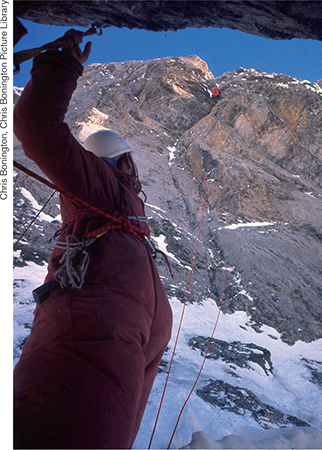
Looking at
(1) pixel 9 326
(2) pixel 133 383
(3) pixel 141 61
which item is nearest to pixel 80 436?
(2) pixel 133 383

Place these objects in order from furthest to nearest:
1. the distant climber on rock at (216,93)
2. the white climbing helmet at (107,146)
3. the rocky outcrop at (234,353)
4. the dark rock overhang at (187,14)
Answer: the distant climber on rock at (216,93), the rocky outcrop at (234,353), the white climbing helmet at (107,146), the dark rock overhang at (187,14)

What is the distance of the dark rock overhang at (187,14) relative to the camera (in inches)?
68.5

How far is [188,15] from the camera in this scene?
195 cm

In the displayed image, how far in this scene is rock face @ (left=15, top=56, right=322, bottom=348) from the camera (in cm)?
1128

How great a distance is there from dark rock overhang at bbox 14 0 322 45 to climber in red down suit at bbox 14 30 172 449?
55 cm

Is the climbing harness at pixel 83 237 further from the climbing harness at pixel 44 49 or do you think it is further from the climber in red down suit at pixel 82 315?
the climbing harness at pixel 44 49

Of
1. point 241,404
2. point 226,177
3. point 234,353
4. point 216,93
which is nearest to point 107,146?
point 241,404

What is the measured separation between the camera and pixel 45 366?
978 millimetres

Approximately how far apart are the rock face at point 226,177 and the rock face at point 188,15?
7312 millimetres

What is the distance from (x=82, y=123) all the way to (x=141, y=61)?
43.2 ft

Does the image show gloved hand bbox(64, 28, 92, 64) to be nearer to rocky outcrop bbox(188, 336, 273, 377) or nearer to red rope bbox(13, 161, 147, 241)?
red rope bbox(13, 161, 147, 241)

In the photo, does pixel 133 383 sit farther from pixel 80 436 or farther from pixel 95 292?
pixel 95 292

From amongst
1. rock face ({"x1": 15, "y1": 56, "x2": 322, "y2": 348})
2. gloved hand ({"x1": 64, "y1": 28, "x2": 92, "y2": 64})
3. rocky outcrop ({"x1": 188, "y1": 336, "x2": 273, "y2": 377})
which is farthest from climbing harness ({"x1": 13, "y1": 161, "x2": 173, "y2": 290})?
rock face ({"x1": 15, "y1": 56, "x2": 322, "y2": 348})

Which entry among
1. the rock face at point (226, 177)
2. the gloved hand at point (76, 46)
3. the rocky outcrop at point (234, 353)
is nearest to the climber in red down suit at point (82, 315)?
the gloved hand at point (76, 46)
